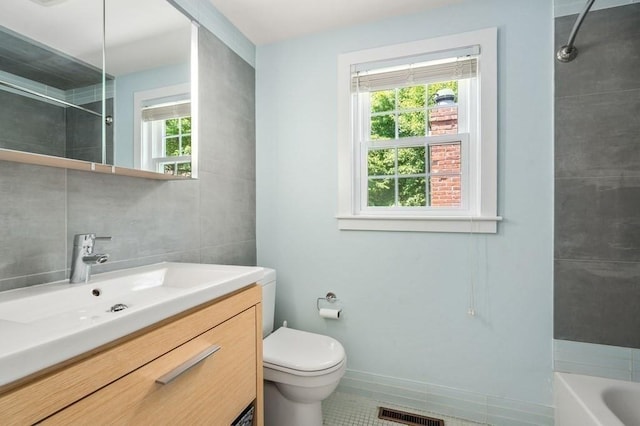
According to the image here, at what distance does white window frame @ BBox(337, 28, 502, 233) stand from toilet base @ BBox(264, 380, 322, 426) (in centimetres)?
101

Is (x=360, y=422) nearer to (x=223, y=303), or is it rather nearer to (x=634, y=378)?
(x=223, y=303)

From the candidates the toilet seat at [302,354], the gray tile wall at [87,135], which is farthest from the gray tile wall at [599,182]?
the gray tile wall at [87,135]

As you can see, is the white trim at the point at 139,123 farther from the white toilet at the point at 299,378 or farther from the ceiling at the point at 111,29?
the white toilet at the point at 299,378

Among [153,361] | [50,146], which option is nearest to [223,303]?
[153,361]

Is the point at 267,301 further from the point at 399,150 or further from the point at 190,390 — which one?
the point at 399,150

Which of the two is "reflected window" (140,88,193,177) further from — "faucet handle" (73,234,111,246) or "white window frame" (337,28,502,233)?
"white window frame" (337,28,502,233)

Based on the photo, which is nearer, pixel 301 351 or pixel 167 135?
pixel 167 135

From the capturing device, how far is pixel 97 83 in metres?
1.12

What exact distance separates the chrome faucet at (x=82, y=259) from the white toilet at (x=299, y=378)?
0.87 metres

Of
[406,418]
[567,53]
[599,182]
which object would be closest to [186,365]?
[406,418]

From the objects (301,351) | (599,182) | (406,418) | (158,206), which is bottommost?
(406,418)

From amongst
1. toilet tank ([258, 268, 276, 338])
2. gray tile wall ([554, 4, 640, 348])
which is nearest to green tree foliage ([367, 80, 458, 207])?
gray tile wall ([554, 4, 640, 348])

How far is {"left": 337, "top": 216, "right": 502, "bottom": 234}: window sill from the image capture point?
68.6 inches

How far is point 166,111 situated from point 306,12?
1069 millimetres
